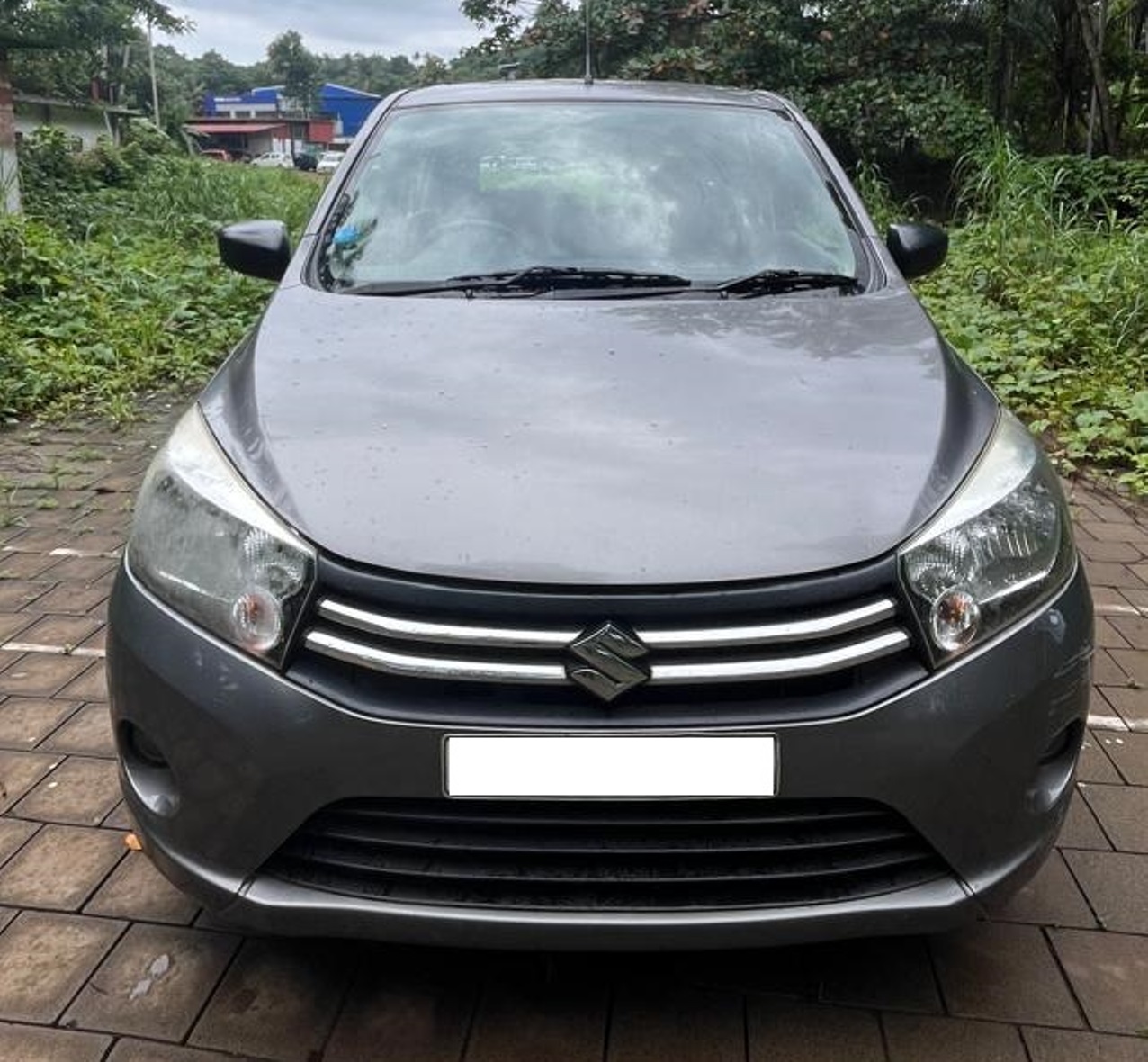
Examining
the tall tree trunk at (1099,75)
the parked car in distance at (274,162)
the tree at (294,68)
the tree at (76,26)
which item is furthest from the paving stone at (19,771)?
the tree at (294,68)

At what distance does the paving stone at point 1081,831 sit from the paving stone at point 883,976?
0.48 m

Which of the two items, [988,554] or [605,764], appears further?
[988,554]

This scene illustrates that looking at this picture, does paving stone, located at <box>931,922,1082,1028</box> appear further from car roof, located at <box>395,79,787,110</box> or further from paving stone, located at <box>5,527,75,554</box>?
paving stone, located at <box>5,527,75,554</box>

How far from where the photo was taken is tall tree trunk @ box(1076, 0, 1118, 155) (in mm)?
10141

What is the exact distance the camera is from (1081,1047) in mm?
1780

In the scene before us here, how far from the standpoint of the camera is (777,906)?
158 cm

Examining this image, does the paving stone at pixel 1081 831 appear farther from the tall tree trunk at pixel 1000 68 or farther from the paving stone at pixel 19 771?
the tall tree trunk at pixel 1000 68

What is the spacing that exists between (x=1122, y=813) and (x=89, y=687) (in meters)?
2.42

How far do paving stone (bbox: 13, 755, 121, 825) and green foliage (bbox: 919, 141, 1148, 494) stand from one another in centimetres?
385

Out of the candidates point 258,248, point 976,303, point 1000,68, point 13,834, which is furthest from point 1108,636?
point 1000,68

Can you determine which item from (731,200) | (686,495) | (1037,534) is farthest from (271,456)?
(731,200)

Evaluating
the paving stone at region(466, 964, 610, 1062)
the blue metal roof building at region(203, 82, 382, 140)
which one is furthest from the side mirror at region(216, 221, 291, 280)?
the blue metal roof building at region(203, 82, 382, 140)

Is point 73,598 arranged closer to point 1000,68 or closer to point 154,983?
point 154,983

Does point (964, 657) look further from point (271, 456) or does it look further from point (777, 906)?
point (271, 456)
